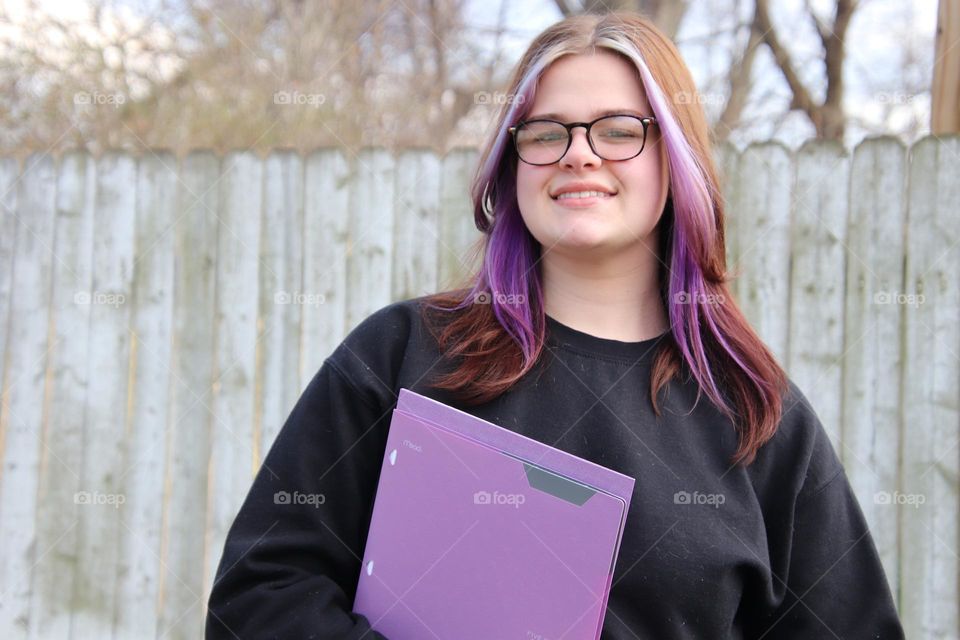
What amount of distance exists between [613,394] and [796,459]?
34 cm

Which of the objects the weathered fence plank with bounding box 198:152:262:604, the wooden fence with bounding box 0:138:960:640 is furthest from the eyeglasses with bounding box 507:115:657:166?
the weathered fence plank with bounding box 198:152:262:604

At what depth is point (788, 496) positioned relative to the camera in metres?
1.40

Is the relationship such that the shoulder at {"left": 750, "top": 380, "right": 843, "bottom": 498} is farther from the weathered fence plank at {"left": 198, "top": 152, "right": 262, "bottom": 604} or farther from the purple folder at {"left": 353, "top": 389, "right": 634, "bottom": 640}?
the weathered fence plank at {"left": 198, "top": 152, "right": 262, "bottom": 604}

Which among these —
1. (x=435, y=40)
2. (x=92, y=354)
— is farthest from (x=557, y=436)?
(x=435, y=40)

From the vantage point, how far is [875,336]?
2.80m

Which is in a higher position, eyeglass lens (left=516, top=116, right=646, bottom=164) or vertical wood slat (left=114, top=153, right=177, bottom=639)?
eyeglass lens (left=516, top=116, right=646, bottom=164)

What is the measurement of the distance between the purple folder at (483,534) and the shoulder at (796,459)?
0.36m

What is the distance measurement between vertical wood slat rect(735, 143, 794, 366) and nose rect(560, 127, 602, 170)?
1.65 meters

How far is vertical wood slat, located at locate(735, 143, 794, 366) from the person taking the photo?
2865 millimetres

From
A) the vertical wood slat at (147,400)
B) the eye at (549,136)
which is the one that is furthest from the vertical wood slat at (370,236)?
the eye at (549,136)

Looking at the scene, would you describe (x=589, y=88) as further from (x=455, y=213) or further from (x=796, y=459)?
(x=455, y=213)

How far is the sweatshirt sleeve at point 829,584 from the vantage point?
140cm

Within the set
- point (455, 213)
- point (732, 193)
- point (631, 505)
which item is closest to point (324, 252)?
point (455, 213)

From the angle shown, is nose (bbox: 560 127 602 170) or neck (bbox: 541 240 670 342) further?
neck (bbox: 541 240 670 342)
